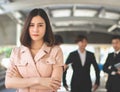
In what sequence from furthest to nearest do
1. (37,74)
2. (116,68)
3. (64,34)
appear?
1. (64,34)
2. (116,68)
3. (37,74)

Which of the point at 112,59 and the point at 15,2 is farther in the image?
the point at 15,2

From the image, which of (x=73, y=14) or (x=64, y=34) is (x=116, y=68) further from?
(x=64, y=34)

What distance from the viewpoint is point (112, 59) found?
4.91 meters

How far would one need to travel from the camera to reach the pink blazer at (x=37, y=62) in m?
2.00

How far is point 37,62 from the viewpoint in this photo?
2.01 metres

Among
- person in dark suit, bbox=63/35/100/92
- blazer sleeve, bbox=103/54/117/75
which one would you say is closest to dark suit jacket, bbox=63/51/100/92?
person in dark suit, bbox=63/35/100/92

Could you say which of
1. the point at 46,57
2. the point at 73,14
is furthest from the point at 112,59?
the point at 73,14

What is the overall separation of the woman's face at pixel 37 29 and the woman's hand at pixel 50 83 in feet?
0.91

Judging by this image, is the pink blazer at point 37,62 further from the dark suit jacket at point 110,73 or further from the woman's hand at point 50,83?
the dark suit jacket at point 110,73

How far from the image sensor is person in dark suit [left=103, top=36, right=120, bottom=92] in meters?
4.77

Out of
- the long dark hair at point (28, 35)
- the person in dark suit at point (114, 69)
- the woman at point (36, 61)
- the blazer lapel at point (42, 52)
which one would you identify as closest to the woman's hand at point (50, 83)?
the woman at point (36, 61)

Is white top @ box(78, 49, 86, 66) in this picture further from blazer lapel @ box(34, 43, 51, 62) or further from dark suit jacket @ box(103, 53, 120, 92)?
blazer lapel @ box(34, 43, 51, 62)

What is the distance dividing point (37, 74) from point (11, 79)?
0.17 metres

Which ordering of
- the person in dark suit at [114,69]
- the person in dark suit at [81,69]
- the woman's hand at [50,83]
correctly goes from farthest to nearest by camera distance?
the person in dark suit at [81,69] → the person in dark suit at [114,69] → the woman's hand at [50,83]
